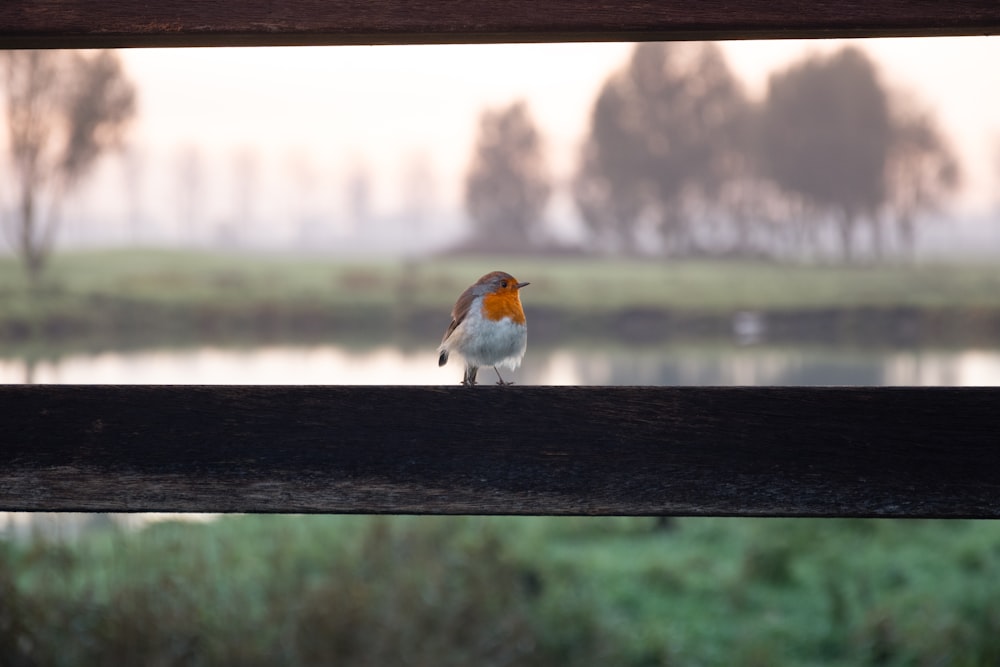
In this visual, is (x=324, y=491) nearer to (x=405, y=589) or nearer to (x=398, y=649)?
(x=398, y=649)

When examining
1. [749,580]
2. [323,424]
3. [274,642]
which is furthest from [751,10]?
[749,580]

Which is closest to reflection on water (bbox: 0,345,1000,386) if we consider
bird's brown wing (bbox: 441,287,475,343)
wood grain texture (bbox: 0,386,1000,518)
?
bird's brown wing (bbox: 441,287,475,343)

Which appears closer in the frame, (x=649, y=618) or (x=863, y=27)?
(x=863, y=27)

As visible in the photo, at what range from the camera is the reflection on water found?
12.1 feet

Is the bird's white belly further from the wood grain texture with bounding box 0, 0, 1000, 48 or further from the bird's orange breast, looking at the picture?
the wood grain texture with bounding box 0, 0, 1000, 48

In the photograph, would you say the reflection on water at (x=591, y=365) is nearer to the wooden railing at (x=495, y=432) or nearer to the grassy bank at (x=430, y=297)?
the grassy bank at (x=430, y=297)

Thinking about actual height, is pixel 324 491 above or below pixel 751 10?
below

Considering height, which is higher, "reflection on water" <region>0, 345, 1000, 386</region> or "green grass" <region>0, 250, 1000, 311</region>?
"green grass" <region>0, 250, 1000, 311</region>

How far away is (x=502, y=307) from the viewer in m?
2.92

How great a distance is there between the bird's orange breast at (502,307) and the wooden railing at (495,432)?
158cm

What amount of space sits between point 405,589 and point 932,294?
3.13 meters

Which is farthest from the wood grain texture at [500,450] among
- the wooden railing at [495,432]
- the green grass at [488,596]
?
the green grass at [488,596]

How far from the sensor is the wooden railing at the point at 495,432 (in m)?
1.26

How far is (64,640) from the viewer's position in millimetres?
4266
